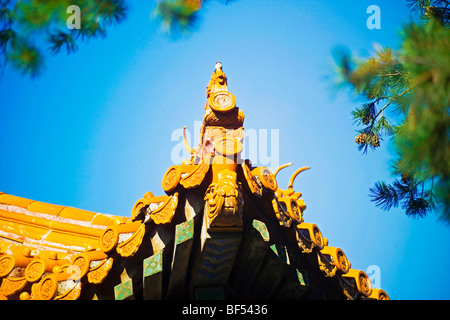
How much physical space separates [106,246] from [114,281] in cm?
39

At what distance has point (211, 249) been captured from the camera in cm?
506

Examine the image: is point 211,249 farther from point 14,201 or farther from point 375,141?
point 14,201

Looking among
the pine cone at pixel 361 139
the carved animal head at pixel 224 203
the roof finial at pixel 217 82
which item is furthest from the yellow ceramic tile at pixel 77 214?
the pine cone at pixel 361 139

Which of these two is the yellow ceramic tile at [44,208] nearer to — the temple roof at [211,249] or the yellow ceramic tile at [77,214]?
the yellow ceramic tile at [77,214]

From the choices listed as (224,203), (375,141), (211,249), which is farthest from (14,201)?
(375,141)

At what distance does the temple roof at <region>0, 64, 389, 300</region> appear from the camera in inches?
201

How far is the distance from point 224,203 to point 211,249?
0.56m

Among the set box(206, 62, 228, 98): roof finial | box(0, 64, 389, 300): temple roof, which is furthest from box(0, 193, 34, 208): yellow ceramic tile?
box(206, 62, 228, 98): roof finial

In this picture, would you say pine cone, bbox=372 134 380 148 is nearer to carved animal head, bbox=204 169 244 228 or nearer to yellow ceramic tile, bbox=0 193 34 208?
carved animal head, bbox=204 169 244 228

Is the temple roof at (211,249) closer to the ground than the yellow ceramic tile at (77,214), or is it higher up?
closer to the ground

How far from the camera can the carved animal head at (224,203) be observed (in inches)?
187
